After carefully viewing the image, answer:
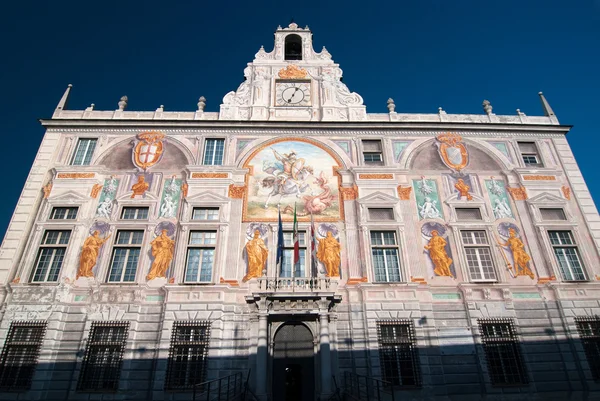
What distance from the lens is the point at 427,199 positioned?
19.8 m

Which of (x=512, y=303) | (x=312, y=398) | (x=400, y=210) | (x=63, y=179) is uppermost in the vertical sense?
(x=63, y=179)

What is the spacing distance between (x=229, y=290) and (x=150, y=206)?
19.6ft

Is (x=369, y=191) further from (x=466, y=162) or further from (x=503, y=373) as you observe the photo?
(x=503, y=373)

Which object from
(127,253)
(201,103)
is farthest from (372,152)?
(127,253)

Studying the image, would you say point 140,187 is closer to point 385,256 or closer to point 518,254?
point 385,256

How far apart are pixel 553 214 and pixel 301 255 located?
12.8m

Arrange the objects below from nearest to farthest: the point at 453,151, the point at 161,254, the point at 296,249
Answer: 1. the point at 296,249
2. the point at 161,254
3. the point at 453,151

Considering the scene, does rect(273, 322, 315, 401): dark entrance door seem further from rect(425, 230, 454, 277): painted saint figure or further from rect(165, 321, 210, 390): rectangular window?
rect(425, 230, 454, 277): painted saint figure

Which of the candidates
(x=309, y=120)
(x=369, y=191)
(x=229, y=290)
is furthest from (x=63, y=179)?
(x=369, y=191)

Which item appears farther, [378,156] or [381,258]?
[378,156]

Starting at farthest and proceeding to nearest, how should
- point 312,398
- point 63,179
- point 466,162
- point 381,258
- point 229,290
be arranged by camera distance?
point 466,162 → point 63,179 → point 381,258 → point 229,290 → point 312,398

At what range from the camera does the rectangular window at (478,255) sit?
18.1 m

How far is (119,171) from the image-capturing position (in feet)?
66.5

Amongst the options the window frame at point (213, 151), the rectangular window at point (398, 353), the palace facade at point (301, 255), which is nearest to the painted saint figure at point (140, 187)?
the palace facade at point (301, 255)
